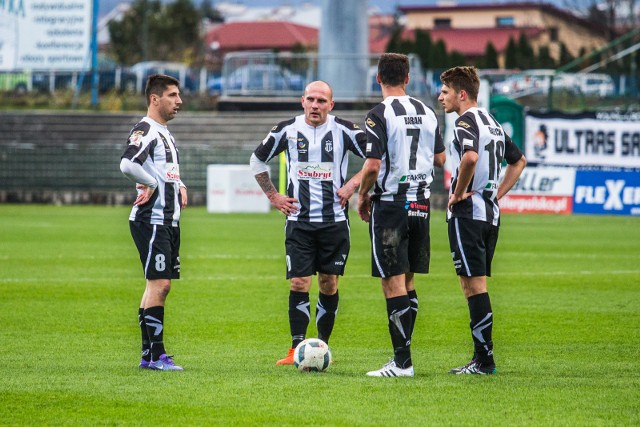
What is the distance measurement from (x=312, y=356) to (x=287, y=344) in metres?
1.67

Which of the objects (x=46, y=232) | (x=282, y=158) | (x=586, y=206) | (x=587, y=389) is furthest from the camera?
(x=282, y=158)

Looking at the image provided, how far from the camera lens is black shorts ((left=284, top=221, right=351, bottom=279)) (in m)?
9.26

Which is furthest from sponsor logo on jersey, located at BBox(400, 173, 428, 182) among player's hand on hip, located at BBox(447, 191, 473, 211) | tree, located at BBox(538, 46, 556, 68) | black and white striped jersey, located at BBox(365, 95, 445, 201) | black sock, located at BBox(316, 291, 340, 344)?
tree, located at BBox(538, 46, 556, 68)

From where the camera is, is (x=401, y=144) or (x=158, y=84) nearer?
(x=401, y=144)

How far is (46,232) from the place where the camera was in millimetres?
24125

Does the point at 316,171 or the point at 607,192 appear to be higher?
the point at 316,171

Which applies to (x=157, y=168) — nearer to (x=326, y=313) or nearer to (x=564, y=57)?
(x=326, y=313)

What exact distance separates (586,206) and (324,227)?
21.2 meters

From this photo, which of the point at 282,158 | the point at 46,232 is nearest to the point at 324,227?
the point at 46,232

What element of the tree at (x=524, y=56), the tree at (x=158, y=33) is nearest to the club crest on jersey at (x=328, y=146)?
the tree at (x=524, y=56)

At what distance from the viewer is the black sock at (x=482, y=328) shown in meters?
8.60

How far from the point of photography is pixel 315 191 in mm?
9258

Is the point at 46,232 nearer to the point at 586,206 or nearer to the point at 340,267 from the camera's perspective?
Answer: the point at 586,206

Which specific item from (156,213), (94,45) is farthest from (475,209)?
(94,45)
